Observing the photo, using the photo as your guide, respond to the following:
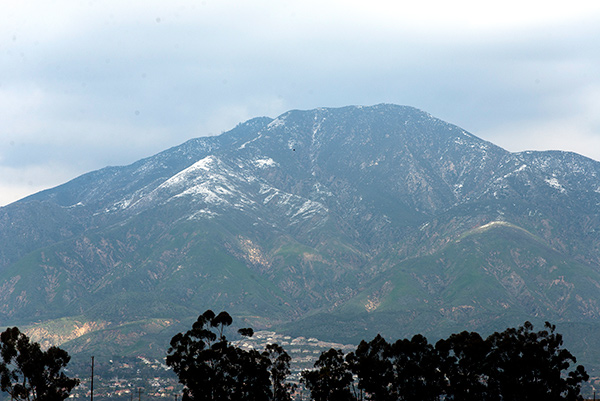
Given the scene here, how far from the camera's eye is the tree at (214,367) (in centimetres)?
18125

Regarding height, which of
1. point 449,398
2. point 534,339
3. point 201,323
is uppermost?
point 201,323

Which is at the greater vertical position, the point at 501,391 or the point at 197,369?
the point at 197,369

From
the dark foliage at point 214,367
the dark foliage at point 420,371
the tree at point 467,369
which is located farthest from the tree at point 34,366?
the tree at point 467,369

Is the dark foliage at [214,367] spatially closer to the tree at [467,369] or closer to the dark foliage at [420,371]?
the dark foliage at [420,371]

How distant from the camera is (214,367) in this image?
184375 millimetres

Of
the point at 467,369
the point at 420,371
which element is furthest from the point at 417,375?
the point at 467,369

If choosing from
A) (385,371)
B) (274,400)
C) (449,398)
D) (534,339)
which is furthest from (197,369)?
(534,339)

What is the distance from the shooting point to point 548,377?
184500 mm

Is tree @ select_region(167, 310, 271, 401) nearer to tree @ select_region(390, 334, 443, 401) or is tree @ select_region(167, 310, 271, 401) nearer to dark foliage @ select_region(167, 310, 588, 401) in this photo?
dark foliage @ select_region(167, 310, 588, 401)

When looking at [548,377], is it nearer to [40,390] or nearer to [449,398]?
[449,398]

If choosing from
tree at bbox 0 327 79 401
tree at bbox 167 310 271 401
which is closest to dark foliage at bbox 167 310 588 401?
tree at bbox 167 310 271 401

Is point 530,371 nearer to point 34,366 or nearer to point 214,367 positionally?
point 214,367

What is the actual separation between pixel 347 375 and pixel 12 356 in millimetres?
75583

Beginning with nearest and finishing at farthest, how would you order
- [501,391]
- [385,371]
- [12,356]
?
[12,356]
[501,391]
[385,371]
